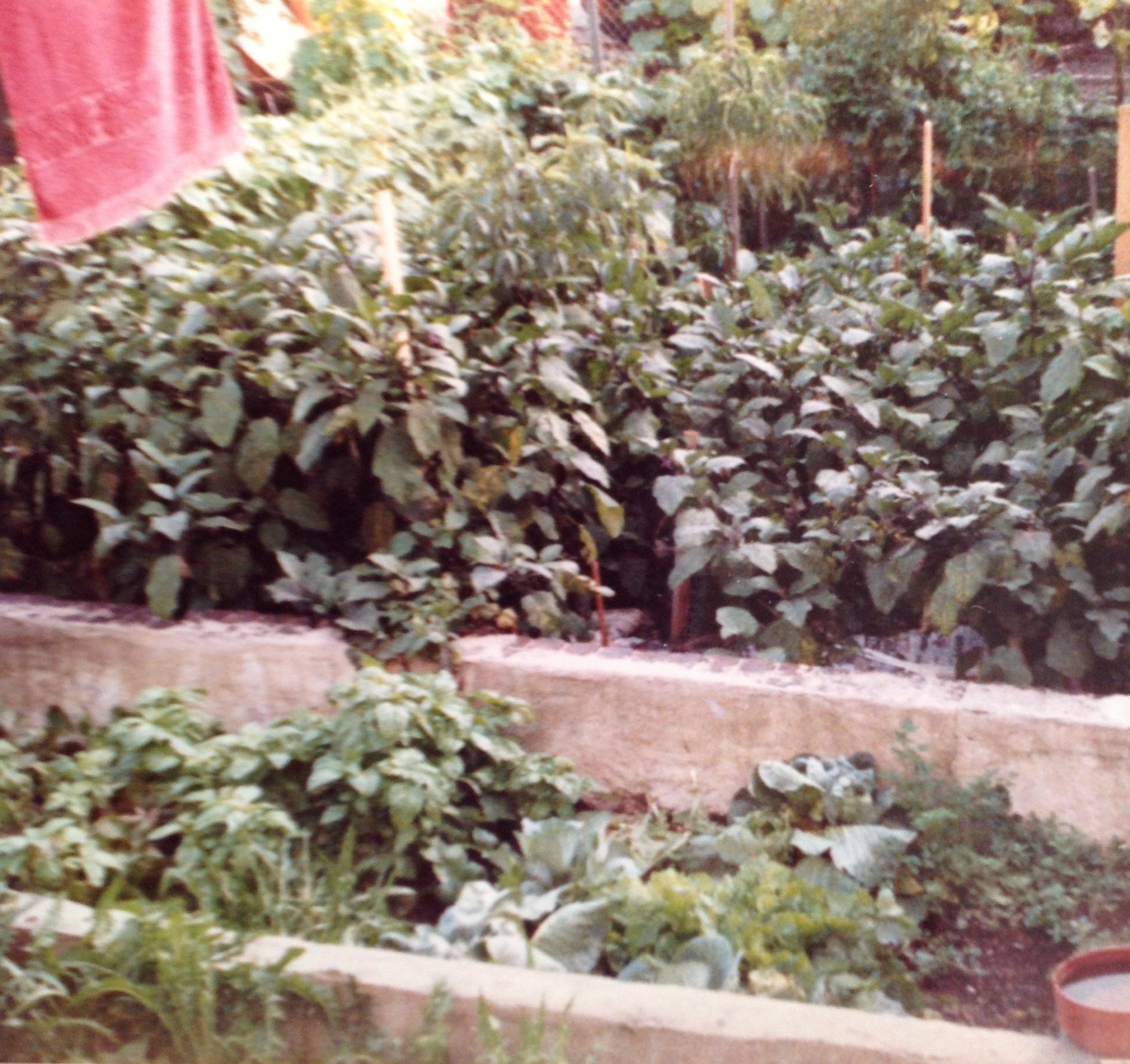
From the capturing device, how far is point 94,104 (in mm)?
2824

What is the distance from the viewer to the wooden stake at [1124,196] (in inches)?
152

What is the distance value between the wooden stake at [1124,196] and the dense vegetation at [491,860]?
6.26 feet

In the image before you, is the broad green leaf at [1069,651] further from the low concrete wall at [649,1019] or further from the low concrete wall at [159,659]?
the low concrete wall at [159,659]

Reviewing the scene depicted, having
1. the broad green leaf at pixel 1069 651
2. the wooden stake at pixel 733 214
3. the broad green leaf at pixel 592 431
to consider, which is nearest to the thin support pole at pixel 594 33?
the wooden stake at pixel 733 214

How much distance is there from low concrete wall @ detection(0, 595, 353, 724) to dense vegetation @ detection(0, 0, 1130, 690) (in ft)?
0.45

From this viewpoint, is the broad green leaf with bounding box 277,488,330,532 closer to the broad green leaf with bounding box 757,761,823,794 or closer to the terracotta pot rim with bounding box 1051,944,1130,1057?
the broad green leaf with bounding box 757,761,823,794

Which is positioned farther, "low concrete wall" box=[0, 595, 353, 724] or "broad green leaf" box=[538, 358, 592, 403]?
"broad green leaf" box=[538, 358, 592, 403]

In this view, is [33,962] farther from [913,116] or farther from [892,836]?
[913,116]

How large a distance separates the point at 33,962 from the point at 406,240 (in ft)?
9.53

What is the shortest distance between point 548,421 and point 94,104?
1.58 meters

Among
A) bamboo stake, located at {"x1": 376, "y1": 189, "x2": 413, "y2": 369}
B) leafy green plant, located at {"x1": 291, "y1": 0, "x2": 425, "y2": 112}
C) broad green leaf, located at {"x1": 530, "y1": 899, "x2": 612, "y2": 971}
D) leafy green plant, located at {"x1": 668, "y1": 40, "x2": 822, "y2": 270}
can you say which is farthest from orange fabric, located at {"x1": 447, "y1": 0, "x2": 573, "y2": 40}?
broad green leaf, located at {"x1": 530, "y1": 899, "x2": 612, "y2": 971}

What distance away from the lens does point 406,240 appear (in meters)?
4.50

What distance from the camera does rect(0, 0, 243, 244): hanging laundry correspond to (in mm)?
2754

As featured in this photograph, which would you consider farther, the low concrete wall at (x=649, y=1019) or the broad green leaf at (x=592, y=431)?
the broad green leaf at (x=592, y=431)
